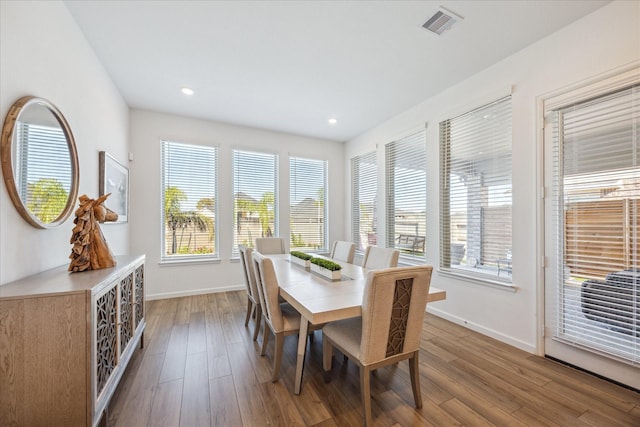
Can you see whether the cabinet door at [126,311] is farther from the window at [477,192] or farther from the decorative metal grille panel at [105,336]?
the window at [477,192]

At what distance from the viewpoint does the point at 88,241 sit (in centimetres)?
177

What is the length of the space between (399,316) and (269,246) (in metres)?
2.65

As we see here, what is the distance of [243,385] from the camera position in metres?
1.94

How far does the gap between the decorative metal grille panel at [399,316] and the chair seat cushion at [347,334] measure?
0.66 feet

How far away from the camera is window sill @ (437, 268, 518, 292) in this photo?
8.42 feet

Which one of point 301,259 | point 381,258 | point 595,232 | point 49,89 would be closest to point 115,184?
point 49,89

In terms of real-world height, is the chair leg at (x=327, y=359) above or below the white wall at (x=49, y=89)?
below

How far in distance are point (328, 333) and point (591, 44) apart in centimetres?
303

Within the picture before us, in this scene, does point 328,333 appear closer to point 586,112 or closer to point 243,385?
point 243,385

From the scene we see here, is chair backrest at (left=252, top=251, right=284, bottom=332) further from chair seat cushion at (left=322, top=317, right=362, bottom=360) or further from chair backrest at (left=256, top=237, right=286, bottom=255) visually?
chair backrest at (left=256, top=237, right=286, bottom=255)

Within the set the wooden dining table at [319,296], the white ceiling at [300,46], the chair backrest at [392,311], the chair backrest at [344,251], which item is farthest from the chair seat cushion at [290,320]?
the white ceiling at [300,46]

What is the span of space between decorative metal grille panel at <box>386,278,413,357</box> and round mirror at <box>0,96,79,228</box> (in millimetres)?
2236

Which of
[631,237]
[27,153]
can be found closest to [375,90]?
[631,237]

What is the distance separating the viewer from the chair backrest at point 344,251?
10.7 ft
